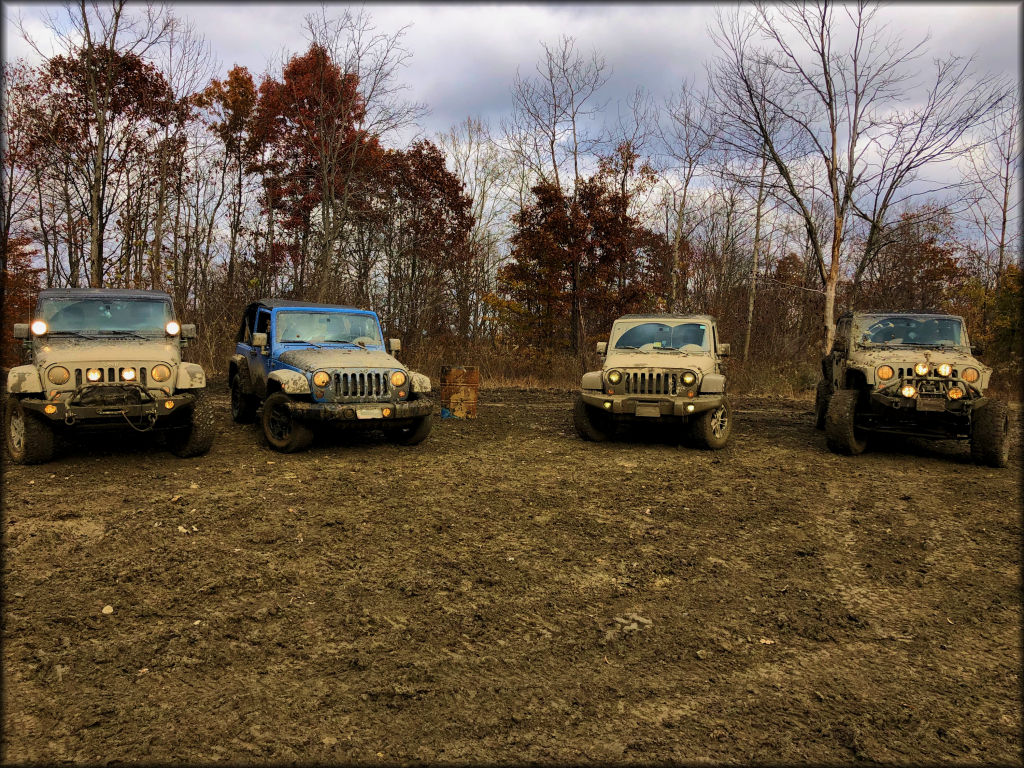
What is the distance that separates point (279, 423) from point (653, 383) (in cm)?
477

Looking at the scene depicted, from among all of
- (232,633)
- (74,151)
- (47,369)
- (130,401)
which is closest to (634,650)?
(232,633)

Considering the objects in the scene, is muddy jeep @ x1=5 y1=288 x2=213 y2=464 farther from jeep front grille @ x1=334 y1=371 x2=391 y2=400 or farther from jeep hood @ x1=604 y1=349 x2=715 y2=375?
jeep hood @ x1=604 y1=349 x2=715 y2=375

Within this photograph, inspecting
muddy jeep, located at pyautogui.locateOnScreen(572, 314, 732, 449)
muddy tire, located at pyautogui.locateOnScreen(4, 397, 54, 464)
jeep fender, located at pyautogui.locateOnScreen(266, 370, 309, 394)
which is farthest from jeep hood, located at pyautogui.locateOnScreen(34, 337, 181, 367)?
muddy jeep, located at pyautogui.locateOnScreen(572, 314, 732, 449)

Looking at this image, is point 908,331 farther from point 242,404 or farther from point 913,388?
point 242,404

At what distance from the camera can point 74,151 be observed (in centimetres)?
1755

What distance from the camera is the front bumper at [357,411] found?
7.30m

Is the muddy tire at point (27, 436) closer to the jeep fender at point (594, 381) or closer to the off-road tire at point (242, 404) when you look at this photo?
the off-road tire at point (242, 404)

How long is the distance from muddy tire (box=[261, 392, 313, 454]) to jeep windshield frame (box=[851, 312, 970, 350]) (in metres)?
7.51

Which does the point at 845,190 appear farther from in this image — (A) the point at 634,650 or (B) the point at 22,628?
(B) the point at 22,628

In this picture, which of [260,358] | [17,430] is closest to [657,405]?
[260,358]

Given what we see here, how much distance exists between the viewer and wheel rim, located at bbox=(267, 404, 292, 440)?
7.76m

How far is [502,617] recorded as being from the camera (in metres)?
3.68

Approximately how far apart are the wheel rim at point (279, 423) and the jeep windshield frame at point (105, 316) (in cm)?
159

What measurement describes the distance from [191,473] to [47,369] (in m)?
1.74
